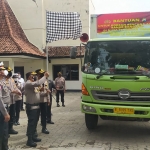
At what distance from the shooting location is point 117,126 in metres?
7.68

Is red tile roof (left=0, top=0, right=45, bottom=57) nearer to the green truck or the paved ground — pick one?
the paved ground

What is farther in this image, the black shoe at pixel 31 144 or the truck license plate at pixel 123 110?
the truck license plate at pixel 123 110

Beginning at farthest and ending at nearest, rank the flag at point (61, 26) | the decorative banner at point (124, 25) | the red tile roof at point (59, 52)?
1. the red tile roof at point (59, 52)
2. the flag at point (61, 26)
3. the decorative banner at point (124, 25)

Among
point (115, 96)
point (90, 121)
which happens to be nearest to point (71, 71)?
point (90, 121)

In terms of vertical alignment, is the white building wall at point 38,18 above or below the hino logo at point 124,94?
above

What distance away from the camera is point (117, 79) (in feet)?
19.4

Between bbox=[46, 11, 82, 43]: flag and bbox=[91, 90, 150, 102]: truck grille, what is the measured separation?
5.10m

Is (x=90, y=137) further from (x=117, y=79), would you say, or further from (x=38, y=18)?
(x=38, y=18)

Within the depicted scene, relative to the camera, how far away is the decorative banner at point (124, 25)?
7578 millimetres

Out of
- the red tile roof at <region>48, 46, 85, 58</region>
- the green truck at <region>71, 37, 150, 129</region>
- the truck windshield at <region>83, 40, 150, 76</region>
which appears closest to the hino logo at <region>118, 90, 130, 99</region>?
the green truck at <region>71, 37, 150, 129</region>

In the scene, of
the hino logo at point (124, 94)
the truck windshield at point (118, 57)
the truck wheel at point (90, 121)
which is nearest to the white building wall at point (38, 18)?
the truck wheel at point (90, 121)

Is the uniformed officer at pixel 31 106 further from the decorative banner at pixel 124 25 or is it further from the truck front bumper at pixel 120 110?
the decorative banner at pixel 124 25

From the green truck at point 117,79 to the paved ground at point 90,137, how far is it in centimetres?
58

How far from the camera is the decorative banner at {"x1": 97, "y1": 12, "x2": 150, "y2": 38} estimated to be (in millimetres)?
7578
